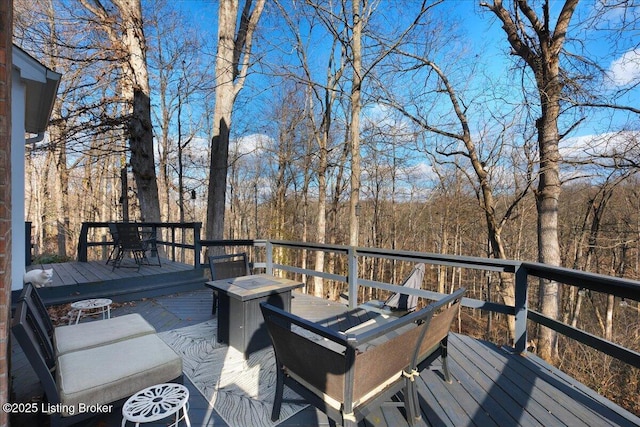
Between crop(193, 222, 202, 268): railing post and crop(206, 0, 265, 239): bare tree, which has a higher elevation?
crop(206, 0, 265, 239): bare tree

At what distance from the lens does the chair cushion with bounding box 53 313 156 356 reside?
6.59 feet

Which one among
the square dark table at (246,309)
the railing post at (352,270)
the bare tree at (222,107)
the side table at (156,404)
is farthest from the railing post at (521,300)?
the bare tree at (222,107)

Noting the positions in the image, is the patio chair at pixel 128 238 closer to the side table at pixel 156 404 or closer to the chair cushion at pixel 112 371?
the chair cushion at pixel 112 371

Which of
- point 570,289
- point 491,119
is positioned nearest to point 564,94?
point 491,119

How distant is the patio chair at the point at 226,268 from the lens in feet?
12.9

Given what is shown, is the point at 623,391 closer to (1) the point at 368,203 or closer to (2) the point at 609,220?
(2) the point at 609,220

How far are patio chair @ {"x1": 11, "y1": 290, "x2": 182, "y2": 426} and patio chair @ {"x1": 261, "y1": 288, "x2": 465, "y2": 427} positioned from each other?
2.72ft

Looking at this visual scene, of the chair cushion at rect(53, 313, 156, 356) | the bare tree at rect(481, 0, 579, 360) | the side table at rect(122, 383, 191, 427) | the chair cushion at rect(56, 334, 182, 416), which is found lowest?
the side table at rect(122, 383, 191, 427)

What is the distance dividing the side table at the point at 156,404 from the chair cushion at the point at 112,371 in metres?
0.11

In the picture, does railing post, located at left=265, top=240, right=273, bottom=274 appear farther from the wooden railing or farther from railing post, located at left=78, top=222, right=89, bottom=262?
railing post, located at left=78, top=222, right=89, bottom=262

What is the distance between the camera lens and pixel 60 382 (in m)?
1.60

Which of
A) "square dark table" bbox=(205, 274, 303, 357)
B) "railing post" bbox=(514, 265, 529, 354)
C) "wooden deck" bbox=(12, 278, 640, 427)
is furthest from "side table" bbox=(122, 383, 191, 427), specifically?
"railing post" bbox=(514, 265, 529, 354)

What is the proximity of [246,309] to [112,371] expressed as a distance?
1.26 meters

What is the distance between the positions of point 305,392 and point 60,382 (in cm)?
136
